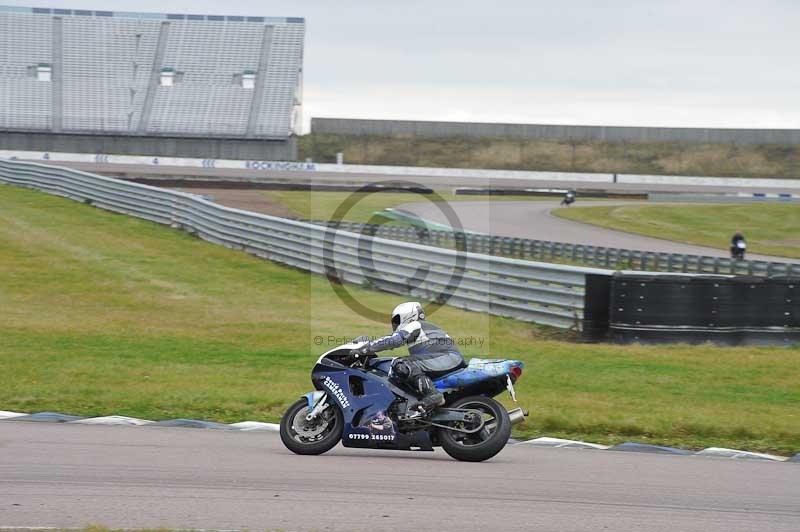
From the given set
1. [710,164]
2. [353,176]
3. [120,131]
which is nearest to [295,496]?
[353,176]

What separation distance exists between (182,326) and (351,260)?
216 inches

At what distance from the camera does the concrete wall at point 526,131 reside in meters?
84.2

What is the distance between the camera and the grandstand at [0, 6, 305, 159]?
225 feet

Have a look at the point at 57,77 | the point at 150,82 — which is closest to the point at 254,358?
the point at 150,82

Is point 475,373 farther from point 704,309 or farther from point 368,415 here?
point 704,309

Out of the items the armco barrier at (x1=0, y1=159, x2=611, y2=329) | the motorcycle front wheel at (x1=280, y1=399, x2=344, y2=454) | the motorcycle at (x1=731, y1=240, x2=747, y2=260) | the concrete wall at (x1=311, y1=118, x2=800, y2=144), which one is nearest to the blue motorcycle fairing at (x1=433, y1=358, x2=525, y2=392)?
the motorcycle front wheel at (x1=280, y1=399, x2=344, y2=454)

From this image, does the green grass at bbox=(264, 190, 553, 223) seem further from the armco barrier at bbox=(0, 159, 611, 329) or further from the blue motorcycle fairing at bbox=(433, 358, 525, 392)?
the blue motorcycle fairing at bbox=(433, 358, 525, 392)

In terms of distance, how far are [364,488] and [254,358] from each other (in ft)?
22.5

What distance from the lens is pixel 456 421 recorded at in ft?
27.3

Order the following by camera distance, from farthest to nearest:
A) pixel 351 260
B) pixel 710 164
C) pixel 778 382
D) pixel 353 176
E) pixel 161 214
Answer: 1. pixel 710 164
2. pixel 353 176
3. pixel 161 214
4. pixel 351 260
5. pixel 778 382

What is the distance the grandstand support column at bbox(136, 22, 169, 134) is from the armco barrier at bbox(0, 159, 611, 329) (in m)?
40.3

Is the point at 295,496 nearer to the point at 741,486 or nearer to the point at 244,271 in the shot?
the point at 741,486

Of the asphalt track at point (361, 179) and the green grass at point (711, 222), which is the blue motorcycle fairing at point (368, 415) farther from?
the asphalt track at point (361, 179)

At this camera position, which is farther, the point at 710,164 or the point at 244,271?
the point at 710,164
